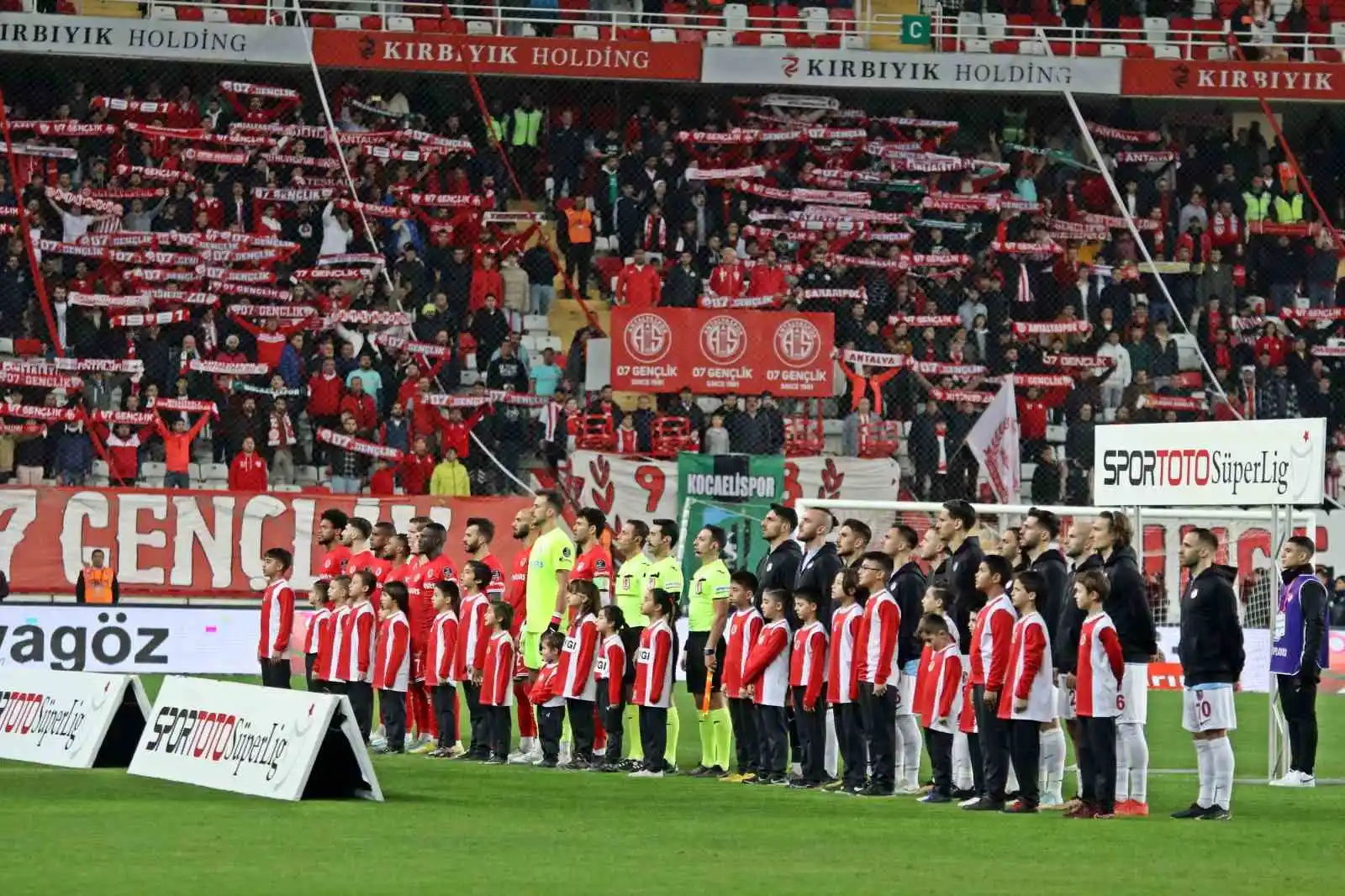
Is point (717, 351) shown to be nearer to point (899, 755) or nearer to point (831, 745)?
point (831, 745)

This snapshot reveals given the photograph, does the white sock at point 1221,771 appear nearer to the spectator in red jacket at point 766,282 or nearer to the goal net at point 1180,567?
the goal net at point 1180,567

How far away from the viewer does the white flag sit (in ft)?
90.3

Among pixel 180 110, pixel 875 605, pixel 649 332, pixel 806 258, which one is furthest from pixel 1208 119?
pixel 875 605

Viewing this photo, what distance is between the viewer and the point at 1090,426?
29.0 m

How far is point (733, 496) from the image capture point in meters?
26.7

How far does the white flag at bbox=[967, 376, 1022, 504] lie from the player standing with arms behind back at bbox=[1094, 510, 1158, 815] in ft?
45.8

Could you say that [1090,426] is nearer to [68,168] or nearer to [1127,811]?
[68,168]

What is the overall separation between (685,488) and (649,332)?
2881mm

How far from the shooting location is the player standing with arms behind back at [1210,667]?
13312 mm

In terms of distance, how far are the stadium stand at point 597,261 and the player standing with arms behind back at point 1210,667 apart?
1389 centimetres

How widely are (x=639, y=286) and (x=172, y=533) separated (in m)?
7.61

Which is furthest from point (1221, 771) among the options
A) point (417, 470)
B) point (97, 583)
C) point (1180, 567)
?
point (417, 470)

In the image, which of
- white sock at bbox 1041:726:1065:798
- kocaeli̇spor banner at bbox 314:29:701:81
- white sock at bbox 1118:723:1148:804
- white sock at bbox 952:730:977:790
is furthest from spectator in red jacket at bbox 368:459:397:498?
white sock at bbox 1118:723:1148:804

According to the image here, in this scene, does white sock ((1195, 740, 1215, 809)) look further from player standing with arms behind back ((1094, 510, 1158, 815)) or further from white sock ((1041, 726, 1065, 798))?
white sock ((1041, 726, 1065, 798))
